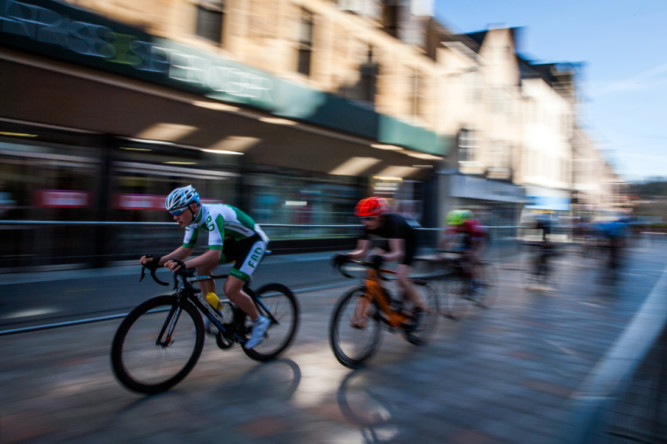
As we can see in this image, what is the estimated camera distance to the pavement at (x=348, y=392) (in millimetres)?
3059

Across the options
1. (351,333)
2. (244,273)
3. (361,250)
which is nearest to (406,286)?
(361,250)

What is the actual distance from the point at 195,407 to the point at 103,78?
301 inches

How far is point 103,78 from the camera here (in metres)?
9.13

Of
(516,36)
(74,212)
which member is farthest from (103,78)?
(516,36)

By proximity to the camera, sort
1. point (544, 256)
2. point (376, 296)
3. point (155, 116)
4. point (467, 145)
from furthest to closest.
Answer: point (467, 145), point (544, 256), point (155, 116), point (376, 296)

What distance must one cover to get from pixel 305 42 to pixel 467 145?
12.7m

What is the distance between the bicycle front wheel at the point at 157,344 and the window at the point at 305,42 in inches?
445

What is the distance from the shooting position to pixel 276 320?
4.95 meters

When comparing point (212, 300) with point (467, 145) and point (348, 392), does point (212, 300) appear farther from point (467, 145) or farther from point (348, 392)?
point (467, 145)

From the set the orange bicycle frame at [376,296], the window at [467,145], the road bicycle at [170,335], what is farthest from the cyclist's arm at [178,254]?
the window at [467,145]

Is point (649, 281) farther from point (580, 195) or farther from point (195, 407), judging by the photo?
point (580, 195)

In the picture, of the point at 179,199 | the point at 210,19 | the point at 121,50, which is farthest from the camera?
the point at 210,19

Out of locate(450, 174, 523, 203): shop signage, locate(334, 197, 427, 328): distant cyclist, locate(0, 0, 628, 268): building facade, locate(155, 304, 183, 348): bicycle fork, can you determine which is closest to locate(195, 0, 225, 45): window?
locate(0, 0, 628, 268): building facade

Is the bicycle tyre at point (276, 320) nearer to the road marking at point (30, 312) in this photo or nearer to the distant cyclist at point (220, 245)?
the distant cyclist at point (220, 245)
